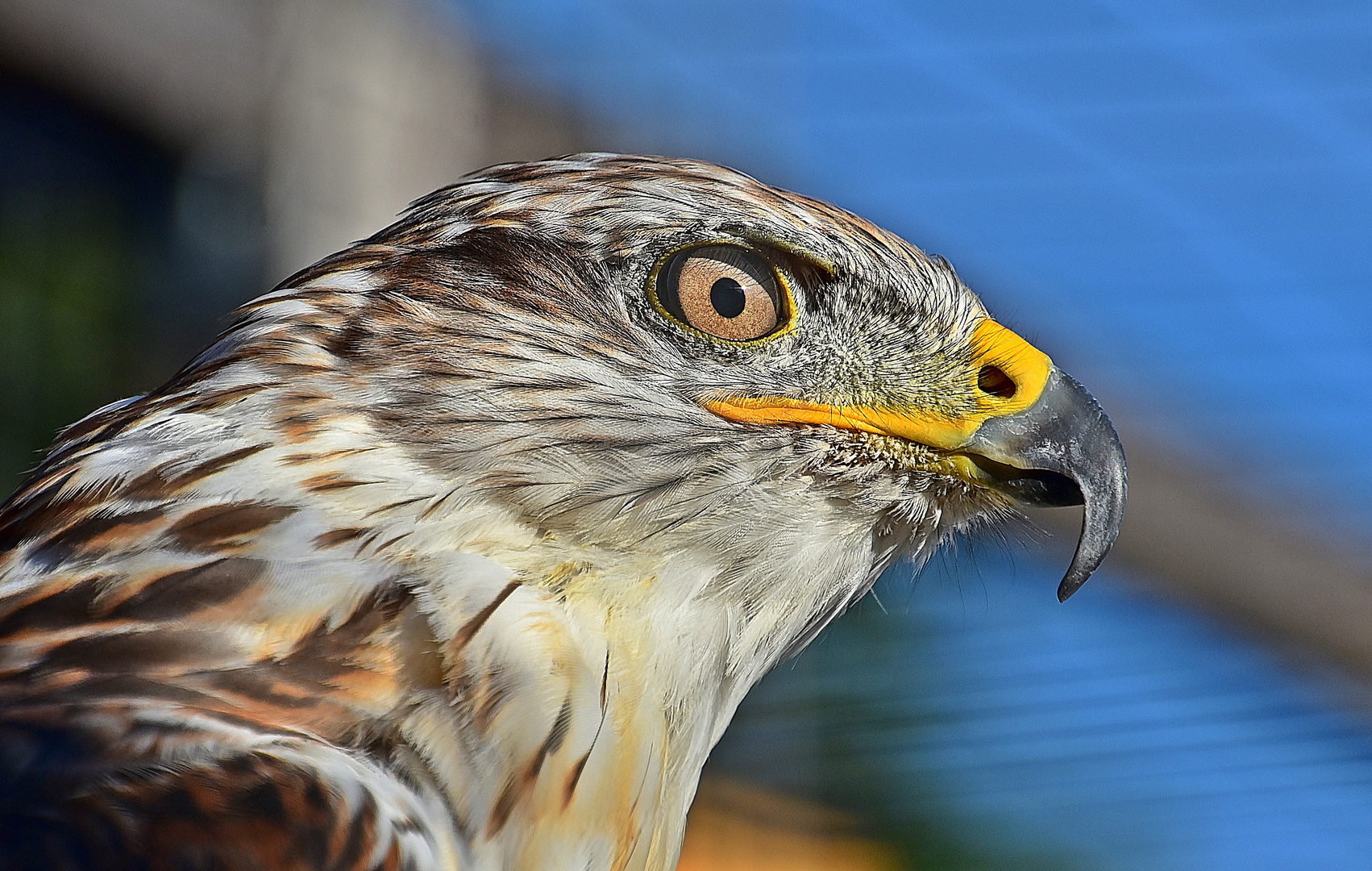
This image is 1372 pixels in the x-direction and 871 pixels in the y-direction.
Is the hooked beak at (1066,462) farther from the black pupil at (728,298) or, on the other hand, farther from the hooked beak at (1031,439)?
the black pupil at (728,298)

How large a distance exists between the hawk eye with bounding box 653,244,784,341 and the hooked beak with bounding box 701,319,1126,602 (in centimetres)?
10

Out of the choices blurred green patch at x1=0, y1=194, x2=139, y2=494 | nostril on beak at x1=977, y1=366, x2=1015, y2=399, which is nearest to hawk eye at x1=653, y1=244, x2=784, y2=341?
nostril on beak at x1=977, y1=366, x2=1015, y2=399

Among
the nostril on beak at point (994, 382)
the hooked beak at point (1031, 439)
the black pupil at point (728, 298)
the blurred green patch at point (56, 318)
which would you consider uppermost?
the black pupil at point (728, 298)

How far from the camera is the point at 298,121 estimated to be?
1302 mm

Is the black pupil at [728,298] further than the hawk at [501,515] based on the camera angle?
Yes

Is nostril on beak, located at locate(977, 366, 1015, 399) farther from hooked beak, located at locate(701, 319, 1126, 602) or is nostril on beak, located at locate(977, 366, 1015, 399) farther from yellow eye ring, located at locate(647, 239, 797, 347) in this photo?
yellow eye ring, located at locate(647, 239, 797, 347)

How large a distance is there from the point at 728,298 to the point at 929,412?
286 mm

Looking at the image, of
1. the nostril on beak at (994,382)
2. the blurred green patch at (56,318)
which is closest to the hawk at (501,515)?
the nostril on beak at (994,382)

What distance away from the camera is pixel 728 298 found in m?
1.56

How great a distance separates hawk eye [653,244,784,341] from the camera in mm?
1540

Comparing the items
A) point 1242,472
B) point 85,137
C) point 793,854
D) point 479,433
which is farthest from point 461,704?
point 793,854

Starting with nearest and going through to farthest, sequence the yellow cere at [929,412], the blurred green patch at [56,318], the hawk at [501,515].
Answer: the hawk at [501,515], the yellow cere at [929,412], the blurred green patch at [56,318]

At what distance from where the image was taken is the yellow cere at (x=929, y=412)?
1.52 m

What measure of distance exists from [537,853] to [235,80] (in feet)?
2.66
